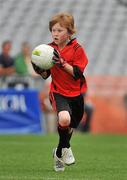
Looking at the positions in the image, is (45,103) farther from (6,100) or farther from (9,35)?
(9,35)

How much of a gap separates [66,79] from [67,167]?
1224 millimetres

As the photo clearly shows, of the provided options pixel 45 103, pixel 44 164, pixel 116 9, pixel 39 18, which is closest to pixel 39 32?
pixel 39 18

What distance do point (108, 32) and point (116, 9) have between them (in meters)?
1.44

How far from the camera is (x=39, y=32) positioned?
25.6 metres

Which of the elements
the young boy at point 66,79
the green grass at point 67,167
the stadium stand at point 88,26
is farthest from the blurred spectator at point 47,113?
the young boy at point 66,79

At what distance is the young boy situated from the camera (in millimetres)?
7145

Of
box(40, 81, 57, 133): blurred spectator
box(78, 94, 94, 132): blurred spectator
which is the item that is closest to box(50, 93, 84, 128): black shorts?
box(40, 81, 57, 133): blurred spectator

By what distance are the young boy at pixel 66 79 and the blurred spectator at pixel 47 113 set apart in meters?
10.3

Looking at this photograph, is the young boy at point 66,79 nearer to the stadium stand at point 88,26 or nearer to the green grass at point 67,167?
the green grass at point 67,167

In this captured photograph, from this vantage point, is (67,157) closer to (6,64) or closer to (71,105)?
(71,105)

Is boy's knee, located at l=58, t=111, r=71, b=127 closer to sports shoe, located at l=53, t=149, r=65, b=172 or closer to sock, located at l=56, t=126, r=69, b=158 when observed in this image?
sock, located at l=56, t=126, r=69, b=158

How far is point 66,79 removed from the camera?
24.1 feet

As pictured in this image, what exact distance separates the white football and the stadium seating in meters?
15.9

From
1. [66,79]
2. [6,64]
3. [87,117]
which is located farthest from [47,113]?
[66,79]
